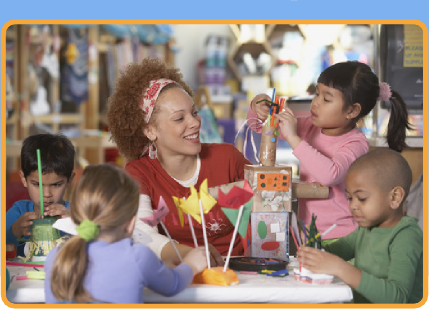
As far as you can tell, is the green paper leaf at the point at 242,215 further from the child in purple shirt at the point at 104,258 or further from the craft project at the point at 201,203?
the child in purple shirt at the point at 104,258

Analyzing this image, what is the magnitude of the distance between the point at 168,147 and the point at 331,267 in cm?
70

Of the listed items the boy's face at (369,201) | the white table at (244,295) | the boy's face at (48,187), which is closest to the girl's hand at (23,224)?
the boy's face at (48,187)

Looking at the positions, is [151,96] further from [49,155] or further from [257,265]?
[257,265]

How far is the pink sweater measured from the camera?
66.2 inches

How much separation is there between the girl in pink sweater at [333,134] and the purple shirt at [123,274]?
636 mm

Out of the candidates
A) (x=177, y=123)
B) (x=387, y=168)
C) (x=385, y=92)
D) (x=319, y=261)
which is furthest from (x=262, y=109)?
(x=319, y=261)

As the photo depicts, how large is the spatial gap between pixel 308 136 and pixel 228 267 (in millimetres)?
631

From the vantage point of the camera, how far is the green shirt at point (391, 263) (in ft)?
4.29

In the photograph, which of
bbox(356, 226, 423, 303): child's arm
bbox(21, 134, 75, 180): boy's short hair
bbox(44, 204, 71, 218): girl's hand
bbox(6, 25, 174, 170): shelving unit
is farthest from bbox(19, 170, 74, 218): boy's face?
bbox(6, 25, 174, 170): shelving unit

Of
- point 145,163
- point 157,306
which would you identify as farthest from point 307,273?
point 145,163

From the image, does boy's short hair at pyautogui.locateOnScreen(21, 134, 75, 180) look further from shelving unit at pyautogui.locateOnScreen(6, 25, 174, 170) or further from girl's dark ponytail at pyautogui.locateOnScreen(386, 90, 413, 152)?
shelving unit at pyautogui.locateOnScreen(6, 25, 174, 170)

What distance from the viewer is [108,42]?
571 centimetres

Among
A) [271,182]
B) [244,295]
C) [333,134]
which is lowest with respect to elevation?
[244,295]

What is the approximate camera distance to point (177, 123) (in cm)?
180
